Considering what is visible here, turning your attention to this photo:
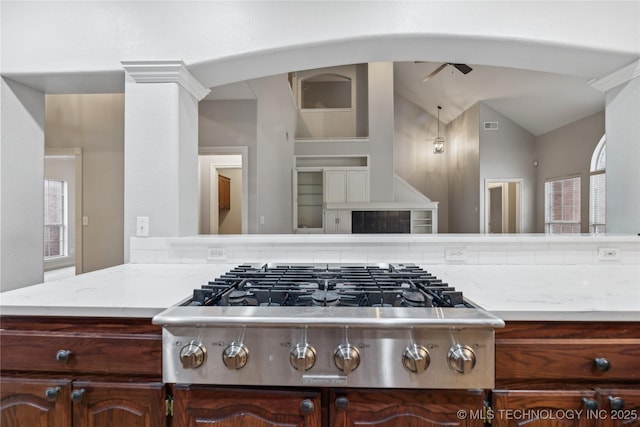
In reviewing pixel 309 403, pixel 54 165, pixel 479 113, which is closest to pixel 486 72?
pixel 479 113

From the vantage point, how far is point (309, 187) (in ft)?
22.3

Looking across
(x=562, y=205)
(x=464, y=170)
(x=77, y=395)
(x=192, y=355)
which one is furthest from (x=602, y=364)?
(x=464, y=170)

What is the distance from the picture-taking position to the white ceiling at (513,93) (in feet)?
16.7

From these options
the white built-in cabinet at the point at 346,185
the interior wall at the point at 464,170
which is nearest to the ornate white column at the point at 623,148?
the white built-in cabinet at the point at 346,185

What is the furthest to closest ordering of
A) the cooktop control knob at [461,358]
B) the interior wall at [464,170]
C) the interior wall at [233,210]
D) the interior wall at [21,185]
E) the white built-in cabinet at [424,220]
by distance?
the interior wall at [464,170], the interior wall at [233,210], the white built-in cabinet at [424,220], the interior wall at [21,185], the cooktop control knob at [461,358]

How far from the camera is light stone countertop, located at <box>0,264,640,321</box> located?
3.07 ft

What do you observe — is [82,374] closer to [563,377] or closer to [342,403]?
[342,403]

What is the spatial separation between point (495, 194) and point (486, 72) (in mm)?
4527

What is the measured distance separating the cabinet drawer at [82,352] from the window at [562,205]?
700cm

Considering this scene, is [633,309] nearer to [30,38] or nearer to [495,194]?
[30,38]

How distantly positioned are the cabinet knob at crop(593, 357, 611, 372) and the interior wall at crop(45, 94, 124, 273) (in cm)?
385

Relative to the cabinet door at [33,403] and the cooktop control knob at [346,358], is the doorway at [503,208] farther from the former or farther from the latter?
the cabinet door at [33,403]

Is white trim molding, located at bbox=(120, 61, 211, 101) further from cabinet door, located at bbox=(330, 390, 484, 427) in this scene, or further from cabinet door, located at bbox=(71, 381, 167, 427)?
cabinet door, located at bbox=(330, 390, 484, 427)

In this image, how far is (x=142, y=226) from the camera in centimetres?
175
